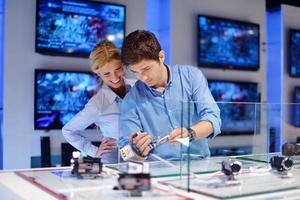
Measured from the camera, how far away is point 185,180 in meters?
1.38

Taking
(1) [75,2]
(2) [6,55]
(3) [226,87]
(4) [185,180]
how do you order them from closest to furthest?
1. (4) [185,180]
2. (2) [6,55]
3. (1) [75,2]
4. (3) [226,87]

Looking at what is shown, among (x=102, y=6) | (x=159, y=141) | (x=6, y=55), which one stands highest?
(x=102, y=6)

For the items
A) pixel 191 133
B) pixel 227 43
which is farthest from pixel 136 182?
pixel 227 43

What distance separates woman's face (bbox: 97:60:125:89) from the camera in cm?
224

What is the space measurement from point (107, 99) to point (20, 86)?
2333 mm

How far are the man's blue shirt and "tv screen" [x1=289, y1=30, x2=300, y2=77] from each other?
501 centimetres

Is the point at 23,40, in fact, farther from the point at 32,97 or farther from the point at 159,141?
the point at 159,141

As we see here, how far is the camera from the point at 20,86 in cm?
441

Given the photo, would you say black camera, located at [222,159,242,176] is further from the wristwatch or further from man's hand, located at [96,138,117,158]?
man's hand, located at [96,138,117,158]

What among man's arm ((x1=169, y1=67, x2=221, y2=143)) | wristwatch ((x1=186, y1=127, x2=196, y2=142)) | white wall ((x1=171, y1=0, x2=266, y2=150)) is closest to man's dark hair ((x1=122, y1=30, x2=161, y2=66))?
man's arm ((x1=169, y1=67, x2=221, y2=143))

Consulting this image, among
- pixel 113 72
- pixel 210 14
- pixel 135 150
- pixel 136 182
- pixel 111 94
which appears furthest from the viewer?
pixel 210 14

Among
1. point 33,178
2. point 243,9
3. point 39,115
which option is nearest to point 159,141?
point 33,178

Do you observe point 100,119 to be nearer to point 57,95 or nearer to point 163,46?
point 57,95

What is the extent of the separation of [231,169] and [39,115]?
328 cm
